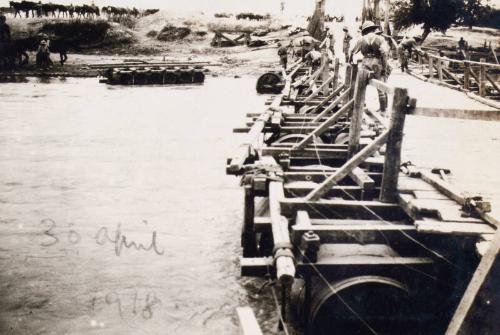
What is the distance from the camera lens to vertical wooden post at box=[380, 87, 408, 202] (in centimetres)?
467

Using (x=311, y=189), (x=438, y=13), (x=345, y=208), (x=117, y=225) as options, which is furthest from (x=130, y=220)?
(x=438, y=13)

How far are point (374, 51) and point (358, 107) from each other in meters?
5.09

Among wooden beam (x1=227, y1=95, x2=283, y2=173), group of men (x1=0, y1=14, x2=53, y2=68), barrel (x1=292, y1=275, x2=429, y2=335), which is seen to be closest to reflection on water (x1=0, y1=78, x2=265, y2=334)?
barrel (x1=292, y1=275, x2=429, y2=335)

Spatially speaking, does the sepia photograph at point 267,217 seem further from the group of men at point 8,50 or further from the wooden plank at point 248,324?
the group of men at point 8,50

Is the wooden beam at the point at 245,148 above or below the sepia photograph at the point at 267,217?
above

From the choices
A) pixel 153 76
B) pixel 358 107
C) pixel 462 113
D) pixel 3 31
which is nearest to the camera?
pixel 462 113

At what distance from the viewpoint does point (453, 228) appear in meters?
4.06

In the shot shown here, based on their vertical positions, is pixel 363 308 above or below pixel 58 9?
below

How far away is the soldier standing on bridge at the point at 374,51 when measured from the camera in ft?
34.6

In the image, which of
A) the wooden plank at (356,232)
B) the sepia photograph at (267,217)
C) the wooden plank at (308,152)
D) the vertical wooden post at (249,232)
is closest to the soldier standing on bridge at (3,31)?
the sepia photograph at (267,217)

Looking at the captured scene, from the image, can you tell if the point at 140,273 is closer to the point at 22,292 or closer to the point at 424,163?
the point at 22,292

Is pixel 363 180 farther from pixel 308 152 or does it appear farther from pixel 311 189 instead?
pixel 308 152

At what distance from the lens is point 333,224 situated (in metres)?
4.79

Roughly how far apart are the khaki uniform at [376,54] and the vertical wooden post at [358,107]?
453 cm
